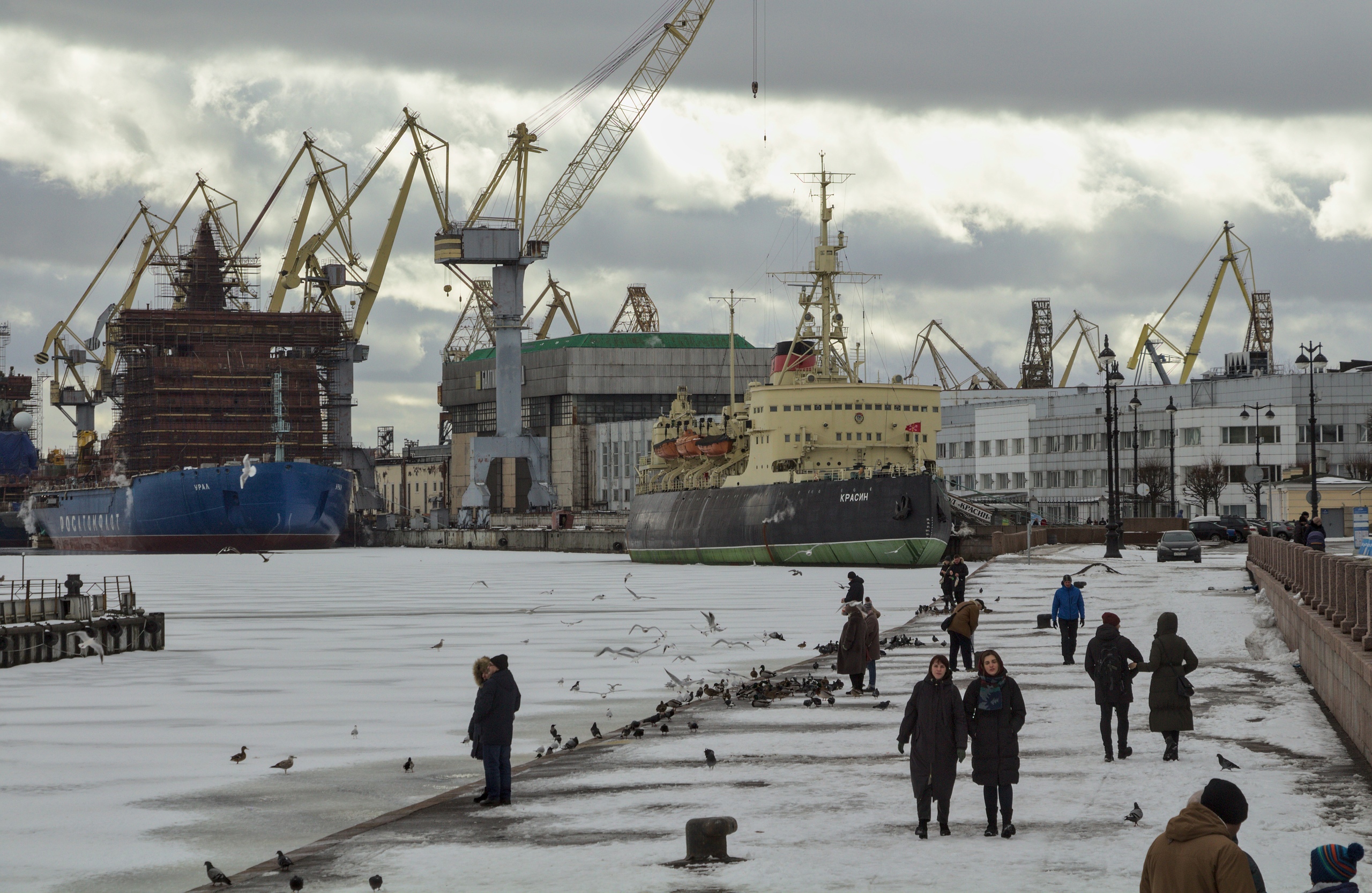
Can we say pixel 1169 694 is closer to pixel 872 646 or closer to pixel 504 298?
pixel 872 646

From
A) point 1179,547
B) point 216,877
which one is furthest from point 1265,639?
point 1179,547

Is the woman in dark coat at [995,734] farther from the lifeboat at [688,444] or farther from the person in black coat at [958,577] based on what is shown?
the lifeboat at [688,444]

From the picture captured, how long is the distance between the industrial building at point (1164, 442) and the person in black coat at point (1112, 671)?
97892 mm

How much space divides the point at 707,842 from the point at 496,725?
144 inches

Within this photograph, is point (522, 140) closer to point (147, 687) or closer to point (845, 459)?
point (845, 459)

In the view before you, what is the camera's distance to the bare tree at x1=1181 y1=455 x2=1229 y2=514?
424ft

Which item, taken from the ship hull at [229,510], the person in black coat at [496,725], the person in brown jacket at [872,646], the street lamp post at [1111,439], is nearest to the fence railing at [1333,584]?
the person in brown jacket at [872,646]

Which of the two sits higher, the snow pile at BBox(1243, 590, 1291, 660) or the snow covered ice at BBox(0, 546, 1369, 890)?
the snow pile at BBox(1243, 590, 1291, 660)

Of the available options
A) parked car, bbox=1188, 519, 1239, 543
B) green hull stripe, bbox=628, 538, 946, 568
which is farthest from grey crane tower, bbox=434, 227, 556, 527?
parked car, bbox=1188, 519, 1239, 543

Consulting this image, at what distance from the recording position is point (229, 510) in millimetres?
148000

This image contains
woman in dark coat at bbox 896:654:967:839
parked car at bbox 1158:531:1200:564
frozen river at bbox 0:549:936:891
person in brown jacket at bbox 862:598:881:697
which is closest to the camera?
woman in dark coat at bbox 896:654:967:839

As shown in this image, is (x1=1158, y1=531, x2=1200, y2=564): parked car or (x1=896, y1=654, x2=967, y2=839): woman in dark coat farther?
(x1=1158, y1=531, x2=1200, y2=564): parked car

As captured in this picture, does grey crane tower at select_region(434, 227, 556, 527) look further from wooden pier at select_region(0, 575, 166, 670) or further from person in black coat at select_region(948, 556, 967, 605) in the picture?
person in black coat at select_region(948, 556, 967, 605)

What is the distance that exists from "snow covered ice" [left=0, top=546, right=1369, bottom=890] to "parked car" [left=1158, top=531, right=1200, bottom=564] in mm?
27215
